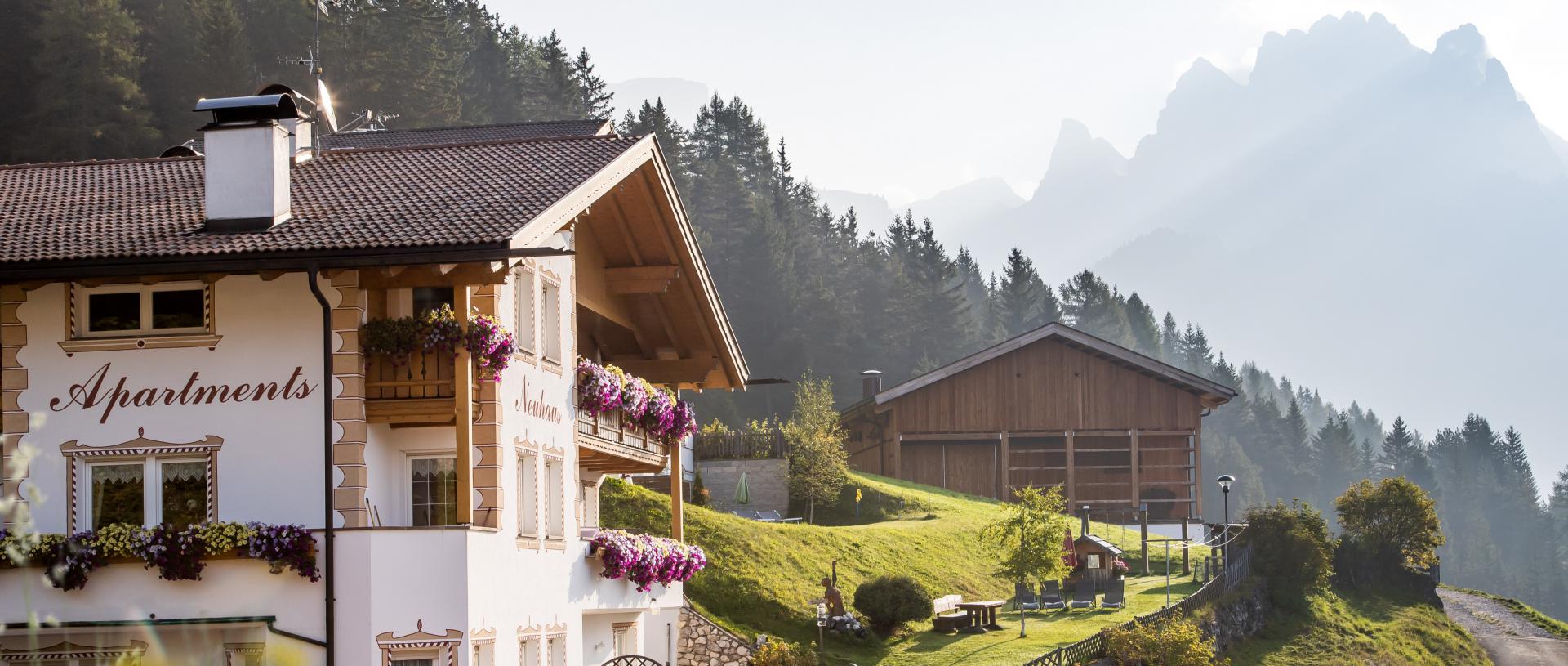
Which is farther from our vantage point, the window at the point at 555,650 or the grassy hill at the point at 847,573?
the grassy hill at the point at 847,573

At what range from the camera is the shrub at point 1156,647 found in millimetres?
31453

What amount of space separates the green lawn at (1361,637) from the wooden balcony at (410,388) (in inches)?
1022

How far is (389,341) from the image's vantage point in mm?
16953

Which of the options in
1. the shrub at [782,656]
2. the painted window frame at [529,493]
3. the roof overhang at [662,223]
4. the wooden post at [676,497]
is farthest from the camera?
the shrub at [782,656]

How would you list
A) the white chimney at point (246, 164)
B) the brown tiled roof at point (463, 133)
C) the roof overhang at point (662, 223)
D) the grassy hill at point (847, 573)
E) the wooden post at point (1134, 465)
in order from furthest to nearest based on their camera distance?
the wooden post at point (1134, 465)
the grassy hill at point (847, 573)
the brown tiled roof at point (463, 133)
the roof overhang at point (662, 223)
the white chimney at point (246, 164)

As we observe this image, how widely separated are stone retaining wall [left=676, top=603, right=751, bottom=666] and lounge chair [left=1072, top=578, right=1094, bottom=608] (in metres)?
11.2

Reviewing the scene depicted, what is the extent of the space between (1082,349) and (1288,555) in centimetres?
1538

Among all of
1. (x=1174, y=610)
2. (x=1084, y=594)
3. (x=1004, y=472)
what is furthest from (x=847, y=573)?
(x=1004, y=472)

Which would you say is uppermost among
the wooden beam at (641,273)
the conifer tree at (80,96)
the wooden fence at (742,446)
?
the conifer tree at (80,96)

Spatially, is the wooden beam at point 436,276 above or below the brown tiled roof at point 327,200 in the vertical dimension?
below

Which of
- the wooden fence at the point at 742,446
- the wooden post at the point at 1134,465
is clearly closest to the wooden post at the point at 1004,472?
the wooden post at the point at 1134,465

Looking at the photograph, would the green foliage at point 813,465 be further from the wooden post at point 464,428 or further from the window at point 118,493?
the window at point 118,493

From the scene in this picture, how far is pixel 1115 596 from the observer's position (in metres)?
39.3

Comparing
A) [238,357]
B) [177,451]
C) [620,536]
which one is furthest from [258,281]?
[620,536]
